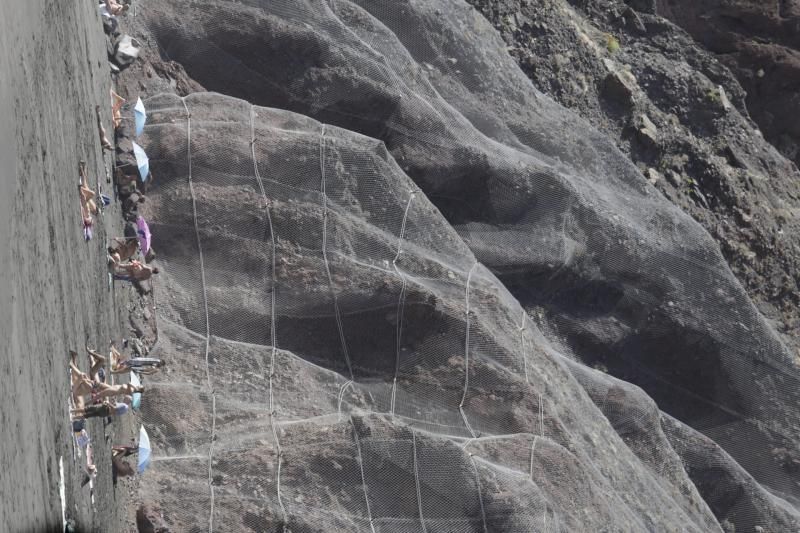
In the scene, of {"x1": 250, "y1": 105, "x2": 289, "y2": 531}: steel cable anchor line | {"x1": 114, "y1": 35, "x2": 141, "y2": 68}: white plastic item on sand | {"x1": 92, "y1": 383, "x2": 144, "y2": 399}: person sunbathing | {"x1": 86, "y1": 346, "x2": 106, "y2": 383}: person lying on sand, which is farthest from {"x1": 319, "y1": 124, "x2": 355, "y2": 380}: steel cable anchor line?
{"x1": 86, "y1": 346, "x2": 106, "y2": 383}: person lying on sand

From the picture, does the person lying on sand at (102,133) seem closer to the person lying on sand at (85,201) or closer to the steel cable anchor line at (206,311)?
the steel cable anchor line at (206,311)

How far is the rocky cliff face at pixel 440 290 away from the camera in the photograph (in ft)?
41.7

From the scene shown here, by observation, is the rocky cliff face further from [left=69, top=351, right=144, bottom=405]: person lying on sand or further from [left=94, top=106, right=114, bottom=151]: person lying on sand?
[left=69, top=351, right=144, bottom=405]: person lying on sand

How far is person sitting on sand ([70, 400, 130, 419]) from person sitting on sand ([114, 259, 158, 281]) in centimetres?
179

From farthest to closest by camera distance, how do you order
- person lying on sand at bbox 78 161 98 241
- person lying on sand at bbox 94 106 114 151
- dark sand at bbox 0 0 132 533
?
person lying on sand at bbox 94 106 114 151, person lying on sand at bbox 78 161 98 241, dark sand at bbox 0 0 132 533

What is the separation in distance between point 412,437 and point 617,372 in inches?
221

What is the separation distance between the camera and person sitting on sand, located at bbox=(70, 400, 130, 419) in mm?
9719

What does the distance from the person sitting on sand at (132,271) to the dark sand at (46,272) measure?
22 cm

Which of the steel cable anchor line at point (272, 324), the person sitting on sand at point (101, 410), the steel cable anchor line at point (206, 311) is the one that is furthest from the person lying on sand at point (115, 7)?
the person sitting on sand at point (101, 410)

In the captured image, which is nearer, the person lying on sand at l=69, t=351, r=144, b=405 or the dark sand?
the dark sand

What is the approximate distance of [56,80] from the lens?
35.3ft

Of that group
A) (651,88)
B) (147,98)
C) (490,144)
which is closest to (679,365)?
(490,144)

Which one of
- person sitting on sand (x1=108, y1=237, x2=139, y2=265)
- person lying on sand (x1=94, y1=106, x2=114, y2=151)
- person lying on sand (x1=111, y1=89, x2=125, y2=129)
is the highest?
person lying on sand (x1=94, y1=106, x2=114, y2=151)

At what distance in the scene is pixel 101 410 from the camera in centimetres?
1016
